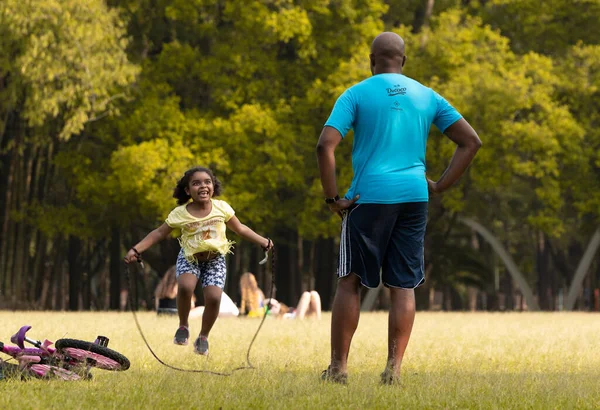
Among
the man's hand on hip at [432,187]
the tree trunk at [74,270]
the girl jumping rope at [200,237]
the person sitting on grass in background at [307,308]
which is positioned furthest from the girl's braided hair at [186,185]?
the tree trunk at [74,270]

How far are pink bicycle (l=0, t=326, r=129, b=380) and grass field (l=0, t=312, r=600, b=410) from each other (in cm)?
11

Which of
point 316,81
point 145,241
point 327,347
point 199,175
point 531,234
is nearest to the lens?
point 145,241

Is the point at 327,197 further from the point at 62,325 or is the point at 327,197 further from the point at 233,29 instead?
the point at 233,29

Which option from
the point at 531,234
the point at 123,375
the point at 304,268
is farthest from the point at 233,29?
the point at 123,375

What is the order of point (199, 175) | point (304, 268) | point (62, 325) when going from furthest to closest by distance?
point (304, 268), point (62, 325), point (199, 175)

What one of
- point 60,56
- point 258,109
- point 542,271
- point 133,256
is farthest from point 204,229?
point 542,271

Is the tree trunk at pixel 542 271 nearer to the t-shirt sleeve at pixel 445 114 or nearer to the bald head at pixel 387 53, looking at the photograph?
the t-shirt sleeve at pixel 445 114

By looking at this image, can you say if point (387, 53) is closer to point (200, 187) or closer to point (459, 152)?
point (459, 152)

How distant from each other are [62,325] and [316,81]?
637 inches

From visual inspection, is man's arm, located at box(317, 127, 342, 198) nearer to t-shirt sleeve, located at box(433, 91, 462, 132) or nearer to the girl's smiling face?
t-shirt sleeve, located at box(433, 91, 462, 132)

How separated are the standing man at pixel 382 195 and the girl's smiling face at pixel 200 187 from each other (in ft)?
9.60

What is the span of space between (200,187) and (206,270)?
79 cm

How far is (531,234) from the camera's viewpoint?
44250 mm

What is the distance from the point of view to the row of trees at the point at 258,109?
28.3 metres
